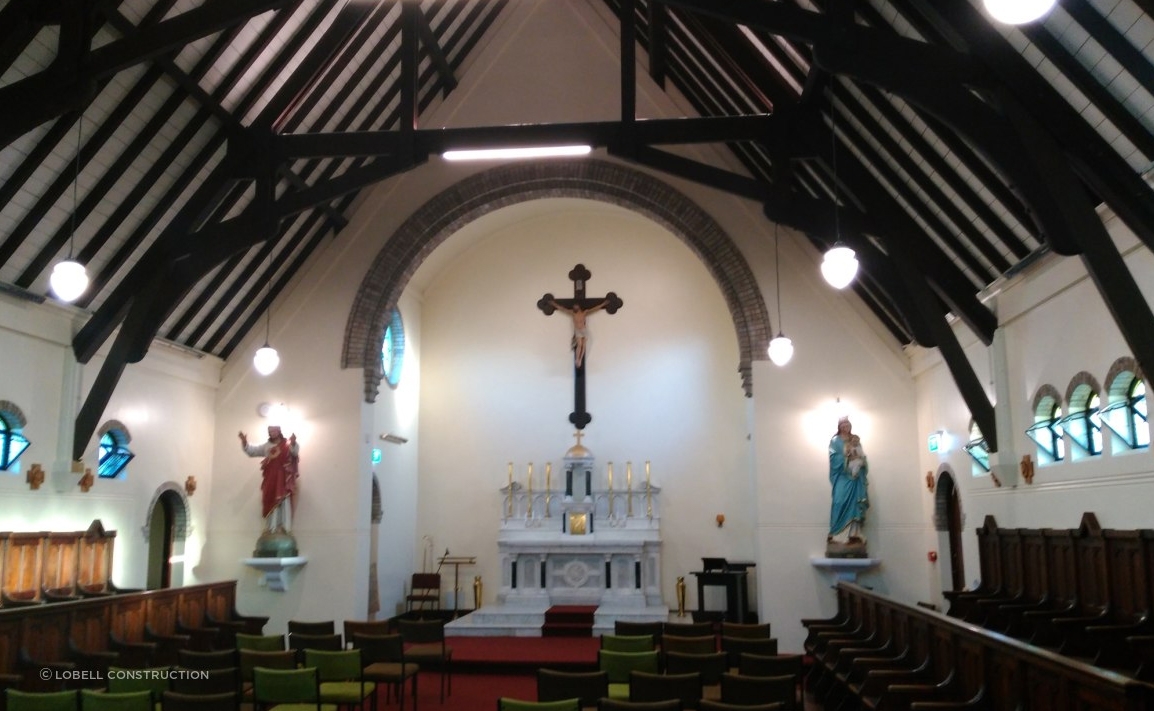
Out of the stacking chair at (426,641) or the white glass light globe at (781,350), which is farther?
the white glass light globe at (781,350)

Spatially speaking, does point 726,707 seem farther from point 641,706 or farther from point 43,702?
point 43,702

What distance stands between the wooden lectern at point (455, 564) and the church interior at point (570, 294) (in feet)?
0.40

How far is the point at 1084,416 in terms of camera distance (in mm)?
8938

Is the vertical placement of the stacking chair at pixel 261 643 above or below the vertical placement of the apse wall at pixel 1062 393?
below

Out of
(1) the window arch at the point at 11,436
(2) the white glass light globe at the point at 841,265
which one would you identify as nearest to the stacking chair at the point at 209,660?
(1) the window arch at the point at 11,436

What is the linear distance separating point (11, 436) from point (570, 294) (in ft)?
31.6

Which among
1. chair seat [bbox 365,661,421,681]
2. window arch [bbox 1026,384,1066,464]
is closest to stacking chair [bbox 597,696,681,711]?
chair seat [bbox 365,661,421,681]

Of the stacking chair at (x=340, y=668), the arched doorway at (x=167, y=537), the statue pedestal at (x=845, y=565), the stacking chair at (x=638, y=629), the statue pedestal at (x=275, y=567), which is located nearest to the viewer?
the stacking chair at (x=340, y=668)

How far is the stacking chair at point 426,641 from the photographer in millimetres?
9906

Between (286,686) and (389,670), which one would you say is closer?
(286,686)

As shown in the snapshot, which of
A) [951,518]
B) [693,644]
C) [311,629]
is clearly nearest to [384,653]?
[311,629]

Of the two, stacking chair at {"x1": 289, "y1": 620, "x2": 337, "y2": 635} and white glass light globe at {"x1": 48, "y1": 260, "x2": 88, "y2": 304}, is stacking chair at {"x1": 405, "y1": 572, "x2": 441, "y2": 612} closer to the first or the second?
stacking chair at {"x1": 289, "y1": 620, "x2": 337, "y2": 635}

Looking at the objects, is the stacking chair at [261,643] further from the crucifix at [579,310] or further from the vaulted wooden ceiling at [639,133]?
the crucifix at [579,310]

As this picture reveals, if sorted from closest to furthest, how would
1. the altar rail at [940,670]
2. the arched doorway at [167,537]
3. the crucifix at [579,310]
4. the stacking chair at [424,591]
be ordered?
the altar rail at [940,670]
the arched doorway at [167,537]
the stacking chair at [424,591]
the crucifix at [579,310]
